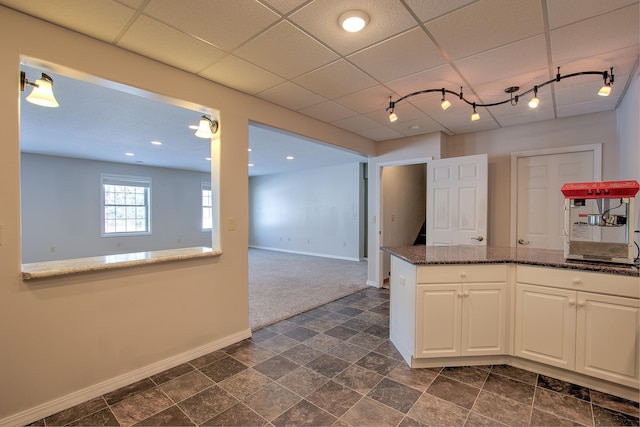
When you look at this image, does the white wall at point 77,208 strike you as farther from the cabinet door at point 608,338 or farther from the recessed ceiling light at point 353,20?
the cabinet door at point 608,338

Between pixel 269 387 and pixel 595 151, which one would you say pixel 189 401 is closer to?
pixel 269 387

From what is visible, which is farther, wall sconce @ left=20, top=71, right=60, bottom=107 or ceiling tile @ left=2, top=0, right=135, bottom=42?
wall sconce @ left=20, top=71, right=60, bottom=107

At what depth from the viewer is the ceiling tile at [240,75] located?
2.34 metres

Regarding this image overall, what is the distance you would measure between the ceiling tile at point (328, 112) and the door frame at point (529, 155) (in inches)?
90.8

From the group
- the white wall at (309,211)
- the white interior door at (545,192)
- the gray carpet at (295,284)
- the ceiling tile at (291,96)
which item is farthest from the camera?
the white wall at (309,211)

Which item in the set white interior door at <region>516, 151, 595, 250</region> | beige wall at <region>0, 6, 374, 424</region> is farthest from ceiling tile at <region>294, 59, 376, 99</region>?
white interior door at <region>516, 151, 595, 250</region>

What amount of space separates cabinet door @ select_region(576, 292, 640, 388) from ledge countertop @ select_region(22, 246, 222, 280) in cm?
295

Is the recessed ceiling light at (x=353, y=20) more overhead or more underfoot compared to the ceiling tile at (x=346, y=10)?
more underfoot

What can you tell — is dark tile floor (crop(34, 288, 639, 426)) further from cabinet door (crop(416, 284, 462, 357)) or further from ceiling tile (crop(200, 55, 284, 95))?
ceiling tile (crop(200, 55, 284, 95))

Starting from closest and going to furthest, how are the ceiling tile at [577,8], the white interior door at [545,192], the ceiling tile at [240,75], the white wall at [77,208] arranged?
the ceiling tile at [577,8], the ceiling tile at [240,75], the white interior door at [545,192], the white wall at [77,208]

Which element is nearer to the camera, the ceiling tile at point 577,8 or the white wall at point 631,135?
the ceiling tile at point 577,8

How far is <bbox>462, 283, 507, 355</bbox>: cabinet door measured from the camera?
2.38 metres

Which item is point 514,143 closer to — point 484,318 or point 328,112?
point 328,112

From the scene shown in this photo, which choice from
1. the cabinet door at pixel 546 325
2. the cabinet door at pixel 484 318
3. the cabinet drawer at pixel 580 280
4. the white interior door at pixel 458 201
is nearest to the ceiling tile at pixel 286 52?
the cabinet door at pixel 484 318
